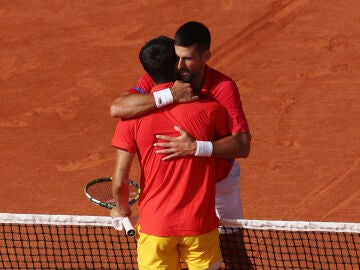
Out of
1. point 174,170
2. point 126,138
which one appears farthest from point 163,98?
point 174,170

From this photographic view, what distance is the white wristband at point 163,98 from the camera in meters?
5.19

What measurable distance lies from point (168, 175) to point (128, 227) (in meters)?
0.63

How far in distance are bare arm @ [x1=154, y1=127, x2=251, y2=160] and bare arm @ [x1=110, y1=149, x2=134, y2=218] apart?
278mm

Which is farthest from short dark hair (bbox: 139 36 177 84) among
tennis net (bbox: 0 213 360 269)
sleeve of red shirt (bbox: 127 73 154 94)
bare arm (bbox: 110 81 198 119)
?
tennis net (bbox: 0 213 360 269)

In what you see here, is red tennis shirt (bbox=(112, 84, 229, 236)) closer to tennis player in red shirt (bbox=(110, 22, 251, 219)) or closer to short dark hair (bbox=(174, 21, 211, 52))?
tennis player in red shirt (bbox=(110, 22, 251, 219))

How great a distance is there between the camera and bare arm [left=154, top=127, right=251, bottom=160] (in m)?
5.12

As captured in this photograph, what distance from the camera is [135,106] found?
17.4 feet

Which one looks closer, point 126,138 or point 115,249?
point 126,138

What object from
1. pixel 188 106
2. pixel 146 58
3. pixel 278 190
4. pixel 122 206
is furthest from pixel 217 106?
pixel 278 190

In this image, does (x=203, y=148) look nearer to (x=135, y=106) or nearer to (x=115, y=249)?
(x=135, y=106)

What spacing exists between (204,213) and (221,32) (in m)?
6.96

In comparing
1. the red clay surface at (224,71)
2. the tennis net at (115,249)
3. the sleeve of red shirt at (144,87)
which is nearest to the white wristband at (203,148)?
the sleeve of red shirt at (144,87)

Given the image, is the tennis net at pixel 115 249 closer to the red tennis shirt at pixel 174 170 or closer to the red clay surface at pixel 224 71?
the red clay surface at pixel 224 71

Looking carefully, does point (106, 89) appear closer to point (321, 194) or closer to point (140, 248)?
point (321, 194)
